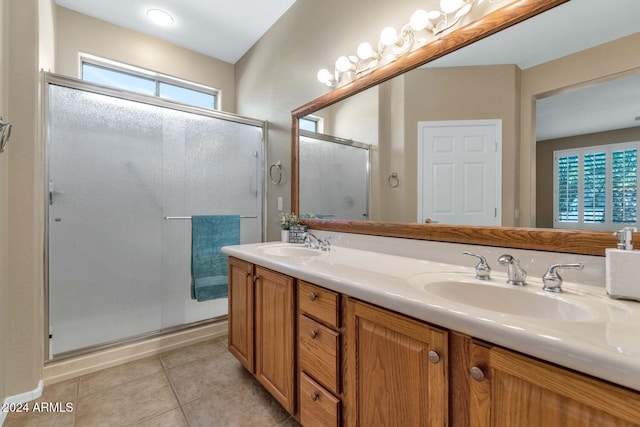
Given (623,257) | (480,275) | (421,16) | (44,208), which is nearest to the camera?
(623,257)

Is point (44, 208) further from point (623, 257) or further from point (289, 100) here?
point (623, 257)

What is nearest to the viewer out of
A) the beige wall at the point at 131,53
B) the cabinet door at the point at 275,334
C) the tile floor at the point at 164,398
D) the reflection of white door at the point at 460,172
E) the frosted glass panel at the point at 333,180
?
the reflection of white door at the point at 460,172

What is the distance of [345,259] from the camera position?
143 centimetres

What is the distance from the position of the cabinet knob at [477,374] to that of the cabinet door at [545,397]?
0.4 inches

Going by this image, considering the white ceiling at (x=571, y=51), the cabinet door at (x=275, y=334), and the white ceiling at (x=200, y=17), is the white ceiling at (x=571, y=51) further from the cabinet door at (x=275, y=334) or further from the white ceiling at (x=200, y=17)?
the white ceiling at (x=200, y=17)

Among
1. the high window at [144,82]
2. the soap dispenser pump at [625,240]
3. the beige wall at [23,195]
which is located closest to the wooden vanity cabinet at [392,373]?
the soap dispenser pump at [625,240]

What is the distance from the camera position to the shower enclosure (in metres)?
1.86

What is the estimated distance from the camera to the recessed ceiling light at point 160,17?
245cm

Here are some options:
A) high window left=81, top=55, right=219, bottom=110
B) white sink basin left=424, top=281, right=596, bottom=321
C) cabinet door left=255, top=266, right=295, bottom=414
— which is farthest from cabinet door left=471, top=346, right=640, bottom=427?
high window left=81, top=55, right=219, bottom=110

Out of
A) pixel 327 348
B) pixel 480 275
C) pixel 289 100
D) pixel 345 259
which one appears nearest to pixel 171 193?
pixel 289 100

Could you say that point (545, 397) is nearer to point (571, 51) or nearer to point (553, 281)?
point (553, 281)

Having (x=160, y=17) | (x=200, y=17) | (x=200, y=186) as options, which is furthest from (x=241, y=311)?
(x=160, y=17)

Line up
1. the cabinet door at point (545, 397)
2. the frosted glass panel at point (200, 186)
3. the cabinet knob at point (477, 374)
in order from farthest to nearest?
1. the frosted glass panel at point (200, 186)
2. the cabinet knob at point (477, 374)
3. the cabinet door at point (545, 397)

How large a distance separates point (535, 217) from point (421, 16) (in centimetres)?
A: 104
